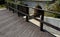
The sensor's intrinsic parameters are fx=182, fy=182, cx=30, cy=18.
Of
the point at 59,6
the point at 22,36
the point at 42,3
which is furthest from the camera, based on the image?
the point at 42,3

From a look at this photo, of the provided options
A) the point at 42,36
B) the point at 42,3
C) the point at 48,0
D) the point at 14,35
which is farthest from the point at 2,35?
the point at 42,3

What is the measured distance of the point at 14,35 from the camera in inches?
285

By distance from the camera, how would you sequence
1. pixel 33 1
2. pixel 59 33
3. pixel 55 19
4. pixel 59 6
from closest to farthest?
pixel 59 33, pixel 55 19, pixel 59 6, pixel 33 1

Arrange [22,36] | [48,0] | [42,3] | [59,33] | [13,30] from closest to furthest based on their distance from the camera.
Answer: [22,36], [13,30], [59,33], [48,0], [42,3]

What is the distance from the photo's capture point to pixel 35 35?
737 centimetres

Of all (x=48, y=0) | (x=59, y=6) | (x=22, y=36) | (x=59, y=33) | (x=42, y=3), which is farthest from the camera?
(x=42, y=3)

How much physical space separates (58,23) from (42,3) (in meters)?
7.44

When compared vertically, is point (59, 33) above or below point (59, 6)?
below

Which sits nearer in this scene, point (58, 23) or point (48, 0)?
point (58, 23)

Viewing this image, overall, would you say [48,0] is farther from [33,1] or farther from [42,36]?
[42,36]

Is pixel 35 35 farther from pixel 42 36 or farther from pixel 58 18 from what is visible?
pixel 58 18

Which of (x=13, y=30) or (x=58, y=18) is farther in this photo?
(x=58, y=18)

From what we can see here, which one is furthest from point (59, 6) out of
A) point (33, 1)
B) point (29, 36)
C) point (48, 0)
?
point (33, 1)

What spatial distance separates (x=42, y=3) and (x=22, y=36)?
10.4 m
